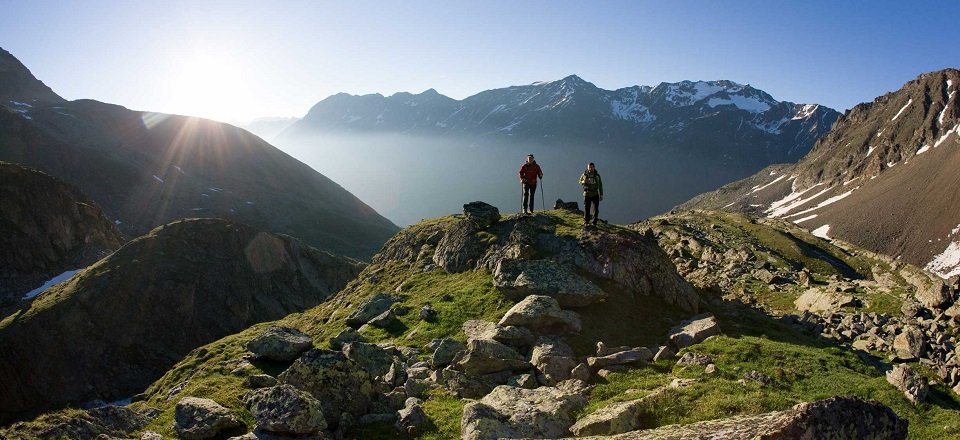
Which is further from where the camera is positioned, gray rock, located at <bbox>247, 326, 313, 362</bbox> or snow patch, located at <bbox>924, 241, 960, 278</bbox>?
snow patch, located at <bbox>924, 241, 960, 278</bbox>

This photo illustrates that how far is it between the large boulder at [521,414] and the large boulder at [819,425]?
18.1 feet

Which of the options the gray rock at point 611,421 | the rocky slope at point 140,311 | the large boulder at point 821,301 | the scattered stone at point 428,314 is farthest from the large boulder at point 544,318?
the rocky slope at point 140,311

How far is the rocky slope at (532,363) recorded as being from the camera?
14.6 meters

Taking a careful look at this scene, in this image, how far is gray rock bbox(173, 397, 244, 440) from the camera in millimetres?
14695

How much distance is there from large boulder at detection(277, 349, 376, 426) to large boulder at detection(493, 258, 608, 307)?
36.5 feet

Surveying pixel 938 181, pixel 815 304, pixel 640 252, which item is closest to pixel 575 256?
pixel 640 252

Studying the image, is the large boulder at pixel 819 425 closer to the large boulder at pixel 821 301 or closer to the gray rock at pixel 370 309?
the gray rock at pixel 370 309

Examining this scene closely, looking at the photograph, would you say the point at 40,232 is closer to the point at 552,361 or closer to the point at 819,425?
the point at 552,361

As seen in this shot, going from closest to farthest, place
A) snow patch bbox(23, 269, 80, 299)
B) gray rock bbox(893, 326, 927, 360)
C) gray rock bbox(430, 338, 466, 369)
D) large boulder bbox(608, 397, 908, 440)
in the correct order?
large boulder bbox(608, 397, 908, 440)
gray rock bbox(430, 338, 466, 369)
gray rock bbox(893, 326, 927, 360)
snow patch bbox(23, 269, 80, 299)

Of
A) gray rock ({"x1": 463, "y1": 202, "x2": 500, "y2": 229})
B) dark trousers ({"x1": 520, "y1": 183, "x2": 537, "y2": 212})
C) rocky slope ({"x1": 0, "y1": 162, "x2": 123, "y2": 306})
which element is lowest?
rocky slope ({"x1": 0, "y1": 162, "x2": 123, "y2": 306})

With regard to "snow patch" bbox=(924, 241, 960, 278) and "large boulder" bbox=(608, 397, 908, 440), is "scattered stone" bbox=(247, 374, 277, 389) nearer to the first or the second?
"large boulder" bbox=(608, 397, 908, 440)

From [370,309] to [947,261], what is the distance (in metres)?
→ 200

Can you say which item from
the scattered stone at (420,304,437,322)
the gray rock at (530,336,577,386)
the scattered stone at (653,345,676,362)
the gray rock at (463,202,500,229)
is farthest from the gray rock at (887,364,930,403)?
the gray rock at (463,202,500,229)

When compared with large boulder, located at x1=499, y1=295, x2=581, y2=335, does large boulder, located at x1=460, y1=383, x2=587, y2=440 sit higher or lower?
lower
